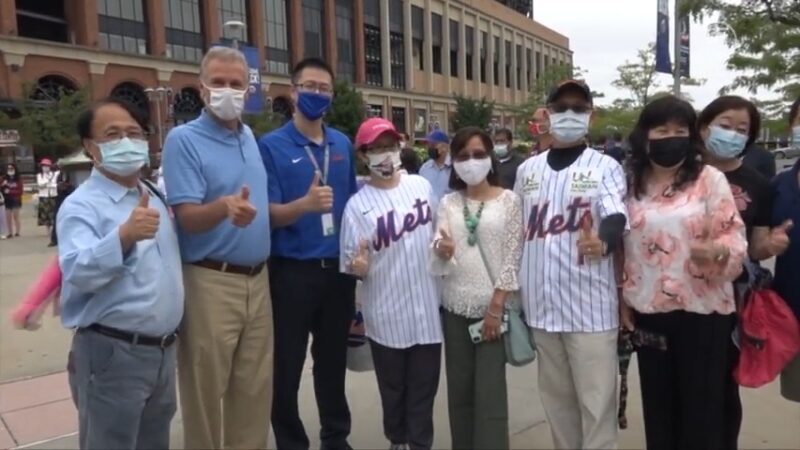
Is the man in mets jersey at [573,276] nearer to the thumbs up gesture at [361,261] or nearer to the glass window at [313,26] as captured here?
the thumbs up gesture at [361,261]

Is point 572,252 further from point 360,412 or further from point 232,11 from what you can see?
point 232,11

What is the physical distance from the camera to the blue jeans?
8.59ft

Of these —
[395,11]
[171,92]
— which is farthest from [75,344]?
[395,11]

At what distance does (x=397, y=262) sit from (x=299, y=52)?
144 feet

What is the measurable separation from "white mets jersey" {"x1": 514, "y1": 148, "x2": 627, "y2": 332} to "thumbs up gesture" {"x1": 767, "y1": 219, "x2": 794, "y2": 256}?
0.71 meters

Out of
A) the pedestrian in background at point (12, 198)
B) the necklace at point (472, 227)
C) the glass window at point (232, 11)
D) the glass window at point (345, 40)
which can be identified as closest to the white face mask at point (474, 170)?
the necklace at point (472, 227)

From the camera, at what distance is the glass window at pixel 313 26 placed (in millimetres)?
46312

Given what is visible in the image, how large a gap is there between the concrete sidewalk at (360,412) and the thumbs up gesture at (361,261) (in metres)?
1.30

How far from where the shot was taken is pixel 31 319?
274 cm

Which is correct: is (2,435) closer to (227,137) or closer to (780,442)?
(227,137)

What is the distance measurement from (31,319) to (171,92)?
3599 cm

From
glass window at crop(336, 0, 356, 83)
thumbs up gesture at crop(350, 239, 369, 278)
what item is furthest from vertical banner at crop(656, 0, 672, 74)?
glass window at crop(336, 0, 356, 83)

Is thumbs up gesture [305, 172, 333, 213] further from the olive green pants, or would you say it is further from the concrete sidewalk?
the concrete sidewalk

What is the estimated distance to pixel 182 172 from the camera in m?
3.02
